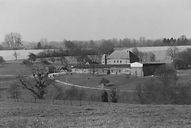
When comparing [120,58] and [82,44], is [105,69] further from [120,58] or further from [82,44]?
[82,44]

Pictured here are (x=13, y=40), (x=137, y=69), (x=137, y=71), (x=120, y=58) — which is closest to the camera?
(x=137, y=71)

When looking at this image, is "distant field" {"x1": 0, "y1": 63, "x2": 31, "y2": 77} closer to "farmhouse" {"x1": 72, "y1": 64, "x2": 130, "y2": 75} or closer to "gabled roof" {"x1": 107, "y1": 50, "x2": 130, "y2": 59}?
"farmhouse" {"x1": 72, "y1": 64, "x2": 130, "y2": 75}

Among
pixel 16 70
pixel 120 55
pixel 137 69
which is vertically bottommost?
pixel 137 69

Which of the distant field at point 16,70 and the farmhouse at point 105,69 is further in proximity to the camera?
the farmhouse at point 105,69

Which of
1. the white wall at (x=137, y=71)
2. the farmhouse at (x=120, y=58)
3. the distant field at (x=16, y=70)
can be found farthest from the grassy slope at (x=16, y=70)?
the farmhouse at (x=120, y=58)

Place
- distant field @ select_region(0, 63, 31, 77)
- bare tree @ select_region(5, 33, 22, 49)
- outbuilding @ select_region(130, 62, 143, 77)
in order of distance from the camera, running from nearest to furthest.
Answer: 1. outbuilding @ select_region(130, 62, 143, 77)
2. distant field @ select_region(0, 63, 31, 77)
3. bare tree @ select_region(5, 33, 22, 49)

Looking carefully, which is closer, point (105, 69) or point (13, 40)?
point (105, 69)

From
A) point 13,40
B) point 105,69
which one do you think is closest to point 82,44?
point 13,40

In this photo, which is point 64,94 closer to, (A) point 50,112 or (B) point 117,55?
(A) point 50,112

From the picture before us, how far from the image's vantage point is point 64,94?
34281 mm

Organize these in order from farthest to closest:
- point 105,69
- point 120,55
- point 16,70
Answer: point 120,55
point 16,70
point 105,69

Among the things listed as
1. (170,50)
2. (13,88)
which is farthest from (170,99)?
(170,50)

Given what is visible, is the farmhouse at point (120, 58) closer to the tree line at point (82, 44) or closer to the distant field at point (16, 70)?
the tree line at point (82, 44)

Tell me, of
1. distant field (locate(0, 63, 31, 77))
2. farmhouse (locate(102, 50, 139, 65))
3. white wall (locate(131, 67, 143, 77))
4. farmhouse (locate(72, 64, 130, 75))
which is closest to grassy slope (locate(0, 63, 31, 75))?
distant field (locate(0, 63, 31, 77))
